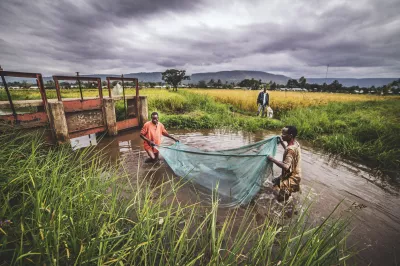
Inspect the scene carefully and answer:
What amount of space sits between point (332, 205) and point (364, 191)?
3.99ft

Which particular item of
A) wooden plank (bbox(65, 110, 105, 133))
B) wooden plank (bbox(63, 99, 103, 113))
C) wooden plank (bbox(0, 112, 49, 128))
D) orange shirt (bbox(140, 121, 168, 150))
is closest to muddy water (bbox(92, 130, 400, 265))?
orange shirt (bbox(140, 121, 168, 150))

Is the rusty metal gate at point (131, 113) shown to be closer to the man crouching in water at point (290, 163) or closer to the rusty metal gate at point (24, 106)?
the rusty metal gate at point (24, 106)

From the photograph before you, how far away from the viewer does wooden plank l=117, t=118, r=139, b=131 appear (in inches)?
322

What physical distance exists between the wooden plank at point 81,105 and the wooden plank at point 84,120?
0.16 meters

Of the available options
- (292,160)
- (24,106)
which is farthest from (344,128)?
(24,106)

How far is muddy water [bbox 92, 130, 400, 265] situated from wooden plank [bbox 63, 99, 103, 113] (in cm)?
149

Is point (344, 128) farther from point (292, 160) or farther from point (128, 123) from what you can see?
point (128, 123)

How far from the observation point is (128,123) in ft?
28.1

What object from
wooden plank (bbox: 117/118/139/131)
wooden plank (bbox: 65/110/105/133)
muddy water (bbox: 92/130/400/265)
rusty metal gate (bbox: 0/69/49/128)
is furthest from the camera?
wooden plank (bbox: 117/118/139/131)

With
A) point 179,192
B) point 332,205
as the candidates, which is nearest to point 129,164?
point 179,192

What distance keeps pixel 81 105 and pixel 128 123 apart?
2224 mm

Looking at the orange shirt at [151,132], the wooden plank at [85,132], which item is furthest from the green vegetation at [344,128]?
the orange shirt at [151,132]

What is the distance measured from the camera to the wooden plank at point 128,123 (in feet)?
26.8

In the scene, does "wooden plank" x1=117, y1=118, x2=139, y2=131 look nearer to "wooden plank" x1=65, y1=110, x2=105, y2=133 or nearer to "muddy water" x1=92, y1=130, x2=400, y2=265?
"wooden plank" x1=65, y1=110, x2=105, y2=133
